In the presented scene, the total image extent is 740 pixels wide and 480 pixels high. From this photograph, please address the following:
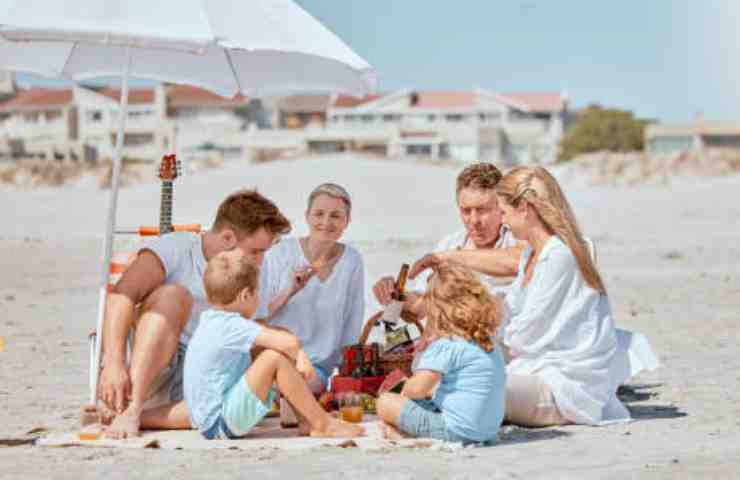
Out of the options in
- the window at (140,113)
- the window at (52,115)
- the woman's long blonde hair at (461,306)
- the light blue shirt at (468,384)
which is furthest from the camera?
the window at (52,115)

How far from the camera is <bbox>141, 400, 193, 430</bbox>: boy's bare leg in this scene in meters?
5.57

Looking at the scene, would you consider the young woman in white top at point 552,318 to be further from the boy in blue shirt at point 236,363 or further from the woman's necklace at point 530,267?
the boy in blue shirt at point 236,363

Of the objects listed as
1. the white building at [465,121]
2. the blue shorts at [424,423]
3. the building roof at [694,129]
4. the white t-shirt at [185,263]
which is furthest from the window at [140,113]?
the blue shorts at [424,423]

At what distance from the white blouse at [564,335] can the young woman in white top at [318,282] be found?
833mm

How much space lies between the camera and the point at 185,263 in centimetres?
555

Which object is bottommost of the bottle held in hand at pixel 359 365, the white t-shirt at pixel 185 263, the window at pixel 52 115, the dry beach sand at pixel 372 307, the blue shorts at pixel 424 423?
the dry beach sand at pixel 372 307

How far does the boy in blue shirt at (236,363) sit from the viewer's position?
5105 millimetres

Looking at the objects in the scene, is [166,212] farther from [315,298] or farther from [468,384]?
[468,384]

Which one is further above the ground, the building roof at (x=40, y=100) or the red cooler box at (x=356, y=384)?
the building roof at (x=40, y=100)

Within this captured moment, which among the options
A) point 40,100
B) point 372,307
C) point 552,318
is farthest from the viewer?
point 40,100

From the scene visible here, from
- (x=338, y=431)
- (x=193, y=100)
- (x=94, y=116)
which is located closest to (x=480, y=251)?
(x=338, y=431)

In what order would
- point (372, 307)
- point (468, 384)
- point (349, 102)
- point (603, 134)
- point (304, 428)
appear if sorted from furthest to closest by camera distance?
point (349, 102), point (603, 134), point (372, 307), point (304, 428), point (468, 384)

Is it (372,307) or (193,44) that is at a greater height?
(193,44)

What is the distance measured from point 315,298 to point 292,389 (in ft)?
2.82
